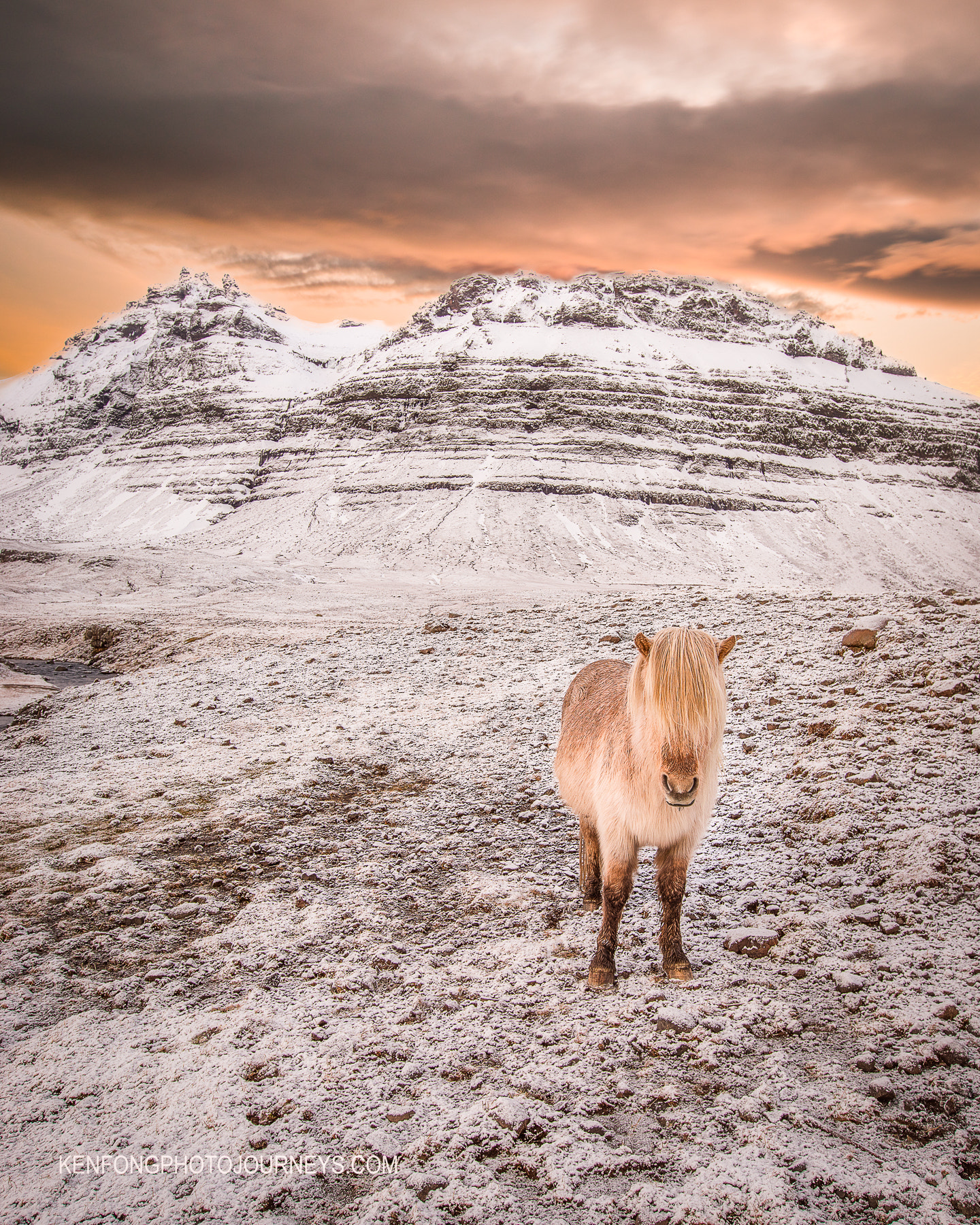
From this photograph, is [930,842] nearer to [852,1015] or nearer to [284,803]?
[852,1015]

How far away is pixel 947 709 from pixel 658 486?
261 ft

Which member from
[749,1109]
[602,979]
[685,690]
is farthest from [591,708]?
[749,1109]

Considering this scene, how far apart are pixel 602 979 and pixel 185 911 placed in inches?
156

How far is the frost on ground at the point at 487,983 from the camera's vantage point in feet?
10.2

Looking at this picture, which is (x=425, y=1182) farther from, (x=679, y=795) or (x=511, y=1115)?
(x=679, y=795)

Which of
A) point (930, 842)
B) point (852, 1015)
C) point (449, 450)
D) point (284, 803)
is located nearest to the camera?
point (852, 1015)

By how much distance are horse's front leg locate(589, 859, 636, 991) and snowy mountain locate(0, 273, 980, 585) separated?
54.8 meters

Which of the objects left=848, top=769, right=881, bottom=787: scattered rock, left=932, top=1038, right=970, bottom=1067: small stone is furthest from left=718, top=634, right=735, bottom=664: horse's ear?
left=848, top=769, right=881, bottom=787: scattered rock

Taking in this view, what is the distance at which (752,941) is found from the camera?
489 cm

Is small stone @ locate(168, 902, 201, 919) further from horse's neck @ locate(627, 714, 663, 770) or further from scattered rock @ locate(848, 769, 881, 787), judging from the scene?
scattered rock @ locate(848, 769, 881, 787)

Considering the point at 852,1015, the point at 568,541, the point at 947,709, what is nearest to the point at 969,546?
the point at 568,541

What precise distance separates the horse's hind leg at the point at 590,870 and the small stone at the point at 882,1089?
7.90 ft

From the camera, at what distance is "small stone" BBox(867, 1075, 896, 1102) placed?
11.1 feet

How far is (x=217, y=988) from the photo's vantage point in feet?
15.2
